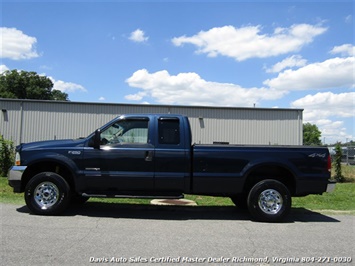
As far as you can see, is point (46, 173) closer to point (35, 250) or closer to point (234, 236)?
point (35, 250)

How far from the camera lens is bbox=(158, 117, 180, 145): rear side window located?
7.77m

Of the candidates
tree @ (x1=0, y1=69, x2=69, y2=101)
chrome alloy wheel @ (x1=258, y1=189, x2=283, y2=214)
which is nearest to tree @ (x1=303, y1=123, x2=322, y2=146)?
tree @ (x1=0, y1=69, x2=69, y2=101)

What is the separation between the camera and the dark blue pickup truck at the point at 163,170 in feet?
25.0

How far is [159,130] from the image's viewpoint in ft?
25.7

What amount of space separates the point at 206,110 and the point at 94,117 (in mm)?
7207

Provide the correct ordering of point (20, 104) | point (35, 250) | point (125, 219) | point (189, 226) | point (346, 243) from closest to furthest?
1. point (35, 250)
2. point (346, 243)
3. point (189, 226)
4. point (125, 219)
5. point (20, 104)

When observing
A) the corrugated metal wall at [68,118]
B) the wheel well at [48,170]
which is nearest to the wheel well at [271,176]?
the wheel well at [48,170]

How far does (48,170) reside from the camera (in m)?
8.02

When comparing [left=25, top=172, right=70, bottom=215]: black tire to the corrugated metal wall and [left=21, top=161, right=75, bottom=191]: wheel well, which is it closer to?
[left=21, top=161, right=75, bottom=191]: wheel well

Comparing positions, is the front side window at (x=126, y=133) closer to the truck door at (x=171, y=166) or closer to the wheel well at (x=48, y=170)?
the truck door at (x=171, y=166)

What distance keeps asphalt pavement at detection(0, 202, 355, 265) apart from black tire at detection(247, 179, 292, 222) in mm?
196

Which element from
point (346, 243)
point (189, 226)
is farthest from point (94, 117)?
point (346, 243)

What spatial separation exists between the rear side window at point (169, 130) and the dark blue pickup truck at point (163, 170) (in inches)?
0.8

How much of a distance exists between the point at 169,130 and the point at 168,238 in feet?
8.42
